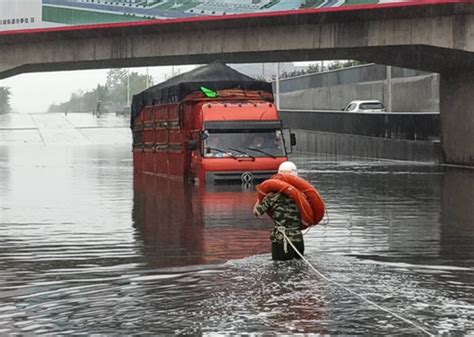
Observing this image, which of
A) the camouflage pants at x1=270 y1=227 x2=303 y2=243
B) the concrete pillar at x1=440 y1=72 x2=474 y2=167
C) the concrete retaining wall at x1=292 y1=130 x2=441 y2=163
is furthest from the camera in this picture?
the concrete retaining wall at x1=292 y1=130 x2=441 y2=163

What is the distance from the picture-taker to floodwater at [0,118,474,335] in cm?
916

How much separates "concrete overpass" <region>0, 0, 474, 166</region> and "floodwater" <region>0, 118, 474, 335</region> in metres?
9.43

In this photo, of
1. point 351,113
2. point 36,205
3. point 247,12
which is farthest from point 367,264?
point 351,113

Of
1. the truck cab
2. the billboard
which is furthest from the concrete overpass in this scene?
the truck cab

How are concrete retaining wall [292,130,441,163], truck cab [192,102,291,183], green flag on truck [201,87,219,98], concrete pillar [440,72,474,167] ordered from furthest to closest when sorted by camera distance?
concrete retaining wall [292,130,441,163]
concrete pillar [440,72,474,167]
green flag on truck [201,87,219,98]
truck cab [192,102,291,183]

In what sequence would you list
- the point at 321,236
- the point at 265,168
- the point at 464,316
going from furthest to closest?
1. the point at 265,168
2. the point at 321,236
3. the point at 464,316

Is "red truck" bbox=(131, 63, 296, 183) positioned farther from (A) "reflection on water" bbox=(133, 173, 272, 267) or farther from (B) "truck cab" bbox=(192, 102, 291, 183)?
(A) "reflection on water" bbox=(133, 173, 272, 267)

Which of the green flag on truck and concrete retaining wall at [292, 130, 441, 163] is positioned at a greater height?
the green flag on truck

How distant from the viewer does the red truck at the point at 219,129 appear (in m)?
29.2

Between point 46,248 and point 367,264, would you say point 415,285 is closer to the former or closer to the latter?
point 367,264

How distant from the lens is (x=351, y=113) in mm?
52594

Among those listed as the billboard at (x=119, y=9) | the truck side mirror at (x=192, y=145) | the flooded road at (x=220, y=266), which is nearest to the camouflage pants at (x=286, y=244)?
the flooded road at (x=220, y=266)

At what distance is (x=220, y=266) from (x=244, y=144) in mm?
17061

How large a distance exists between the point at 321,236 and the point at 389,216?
408 centimetres
